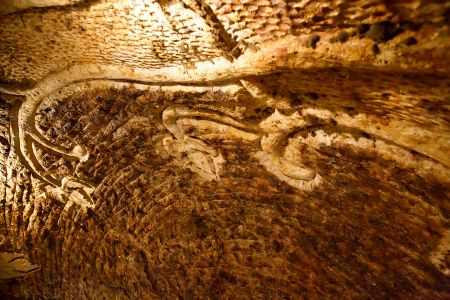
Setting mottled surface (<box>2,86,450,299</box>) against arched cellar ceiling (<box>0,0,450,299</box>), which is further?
mottled surface (<box>2,86,450,299</box>)

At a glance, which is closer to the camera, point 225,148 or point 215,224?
point 225,148

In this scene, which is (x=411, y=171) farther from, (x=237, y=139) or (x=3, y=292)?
(x=3, y=292)

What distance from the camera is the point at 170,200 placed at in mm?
1305

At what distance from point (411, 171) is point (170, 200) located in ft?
2.88

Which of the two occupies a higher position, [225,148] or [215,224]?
[225,148]

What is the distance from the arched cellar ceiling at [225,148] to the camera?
0.66m

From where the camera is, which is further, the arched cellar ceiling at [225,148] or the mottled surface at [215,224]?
the mottled surface at [215,224]

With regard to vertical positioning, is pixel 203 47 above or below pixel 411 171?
above

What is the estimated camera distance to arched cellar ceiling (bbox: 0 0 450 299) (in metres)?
0.66

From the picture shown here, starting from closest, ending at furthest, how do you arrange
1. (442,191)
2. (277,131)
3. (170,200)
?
(442,191) → (277,131) → (170,200)

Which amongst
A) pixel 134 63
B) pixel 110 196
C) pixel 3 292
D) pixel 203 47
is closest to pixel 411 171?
pixel 203 47

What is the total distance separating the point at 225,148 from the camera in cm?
106

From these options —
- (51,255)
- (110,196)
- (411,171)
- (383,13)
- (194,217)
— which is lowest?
(51,255)

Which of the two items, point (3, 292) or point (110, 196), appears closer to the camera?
point (110, 196)
